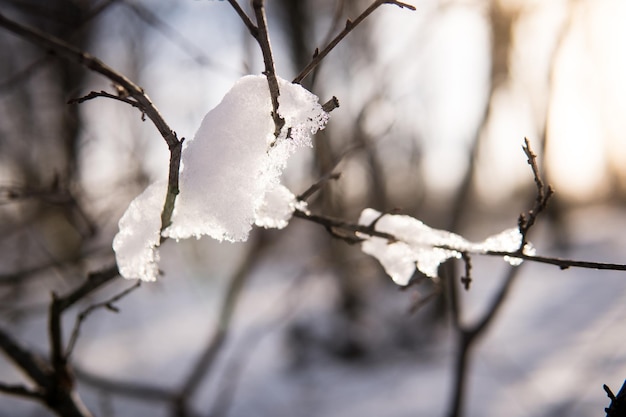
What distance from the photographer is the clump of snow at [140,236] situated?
34.3 inches

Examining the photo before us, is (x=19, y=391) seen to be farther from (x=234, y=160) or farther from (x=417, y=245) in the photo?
(x=417, y=245)

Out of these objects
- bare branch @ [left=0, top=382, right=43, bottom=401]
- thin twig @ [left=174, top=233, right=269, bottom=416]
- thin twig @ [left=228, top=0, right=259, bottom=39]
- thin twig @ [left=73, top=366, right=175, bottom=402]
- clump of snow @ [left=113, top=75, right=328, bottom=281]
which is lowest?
bare branch @ [left=0, top=382, right=43, bottom=401]

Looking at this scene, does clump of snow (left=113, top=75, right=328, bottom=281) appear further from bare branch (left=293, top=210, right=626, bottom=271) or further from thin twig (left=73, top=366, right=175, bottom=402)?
thin twig (left=73, top=366, right=175, bottom=402)

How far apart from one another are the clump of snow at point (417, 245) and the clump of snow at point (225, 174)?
236 mm

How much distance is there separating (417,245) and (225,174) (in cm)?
39

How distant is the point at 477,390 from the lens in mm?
4625

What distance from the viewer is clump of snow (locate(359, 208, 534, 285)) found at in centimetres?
91

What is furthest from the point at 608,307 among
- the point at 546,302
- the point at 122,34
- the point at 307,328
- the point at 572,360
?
the point at 122,34

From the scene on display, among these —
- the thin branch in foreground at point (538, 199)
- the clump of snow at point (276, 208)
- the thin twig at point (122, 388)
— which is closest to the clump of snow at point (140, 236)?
the clump of snow at point (276, 208)

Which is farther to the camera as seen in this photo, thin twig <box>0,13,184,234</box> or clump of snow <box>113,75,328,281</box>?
clump of snow <box>113,75,328,281</box>

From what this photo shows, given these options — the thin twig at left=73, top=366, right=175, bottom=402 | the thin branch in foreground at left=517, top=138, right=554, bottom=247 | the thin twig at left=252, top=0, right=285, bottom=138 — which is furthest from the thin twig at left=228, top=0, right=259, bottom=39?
the thin twig at left=73, top=366, right=175, bottom=402

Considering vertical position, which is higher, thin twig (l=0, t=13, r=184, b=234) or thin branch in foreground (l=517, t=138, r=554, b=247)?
thin twig (l=0, t=13, r=184, b=234)

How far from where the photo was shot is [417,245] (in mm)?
916

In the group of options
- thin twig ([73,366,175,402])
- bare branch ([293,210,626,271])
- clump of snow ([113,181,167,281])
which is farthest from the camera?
thin twig ([73,366,175,402])
